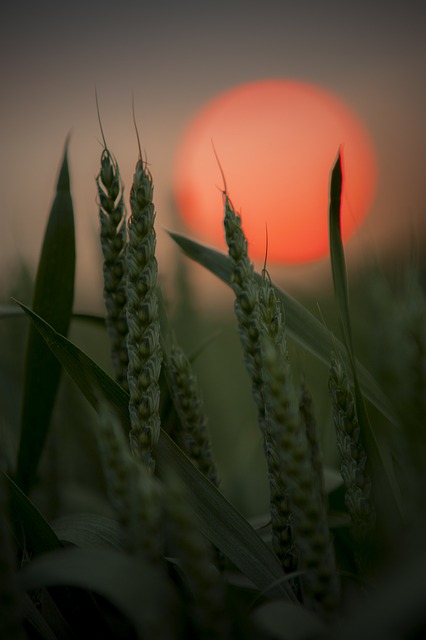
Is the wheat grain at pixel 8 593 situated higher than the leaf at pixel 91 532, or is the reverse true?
the wheat grain at pixel 8 593

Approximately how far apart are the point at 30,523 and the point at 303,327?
→ 0.31 metres

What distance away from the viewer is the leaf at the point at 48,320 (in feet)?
1.97

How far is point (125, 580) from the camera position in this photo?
330 mm

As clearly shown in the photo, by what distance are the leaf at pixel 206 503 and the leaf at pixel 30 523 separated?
10 centimetres

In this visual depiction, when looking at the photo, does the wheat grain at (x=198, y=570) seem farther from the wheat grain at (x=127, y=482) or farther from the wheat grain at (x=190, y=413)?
the wheat grain at (x=190, y=413)

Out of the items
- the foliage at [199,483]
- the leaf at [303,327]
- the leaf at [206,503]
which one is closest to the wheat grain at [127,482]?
the foliage at [199,483]

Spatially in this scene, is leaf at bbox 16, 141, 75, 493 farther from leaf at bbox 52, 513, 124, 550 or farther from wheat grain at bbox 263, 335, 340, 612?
wheat grain at bbox 263, 335, 340, 612

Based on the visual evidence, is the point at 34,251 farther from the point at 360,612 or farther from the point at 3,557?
the point at 360,612

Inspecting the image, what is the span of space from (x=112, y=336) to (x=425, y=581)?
0.33m

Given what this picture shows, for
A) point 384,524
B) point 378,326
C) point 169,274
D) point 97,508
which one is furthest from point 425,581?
point 169,274

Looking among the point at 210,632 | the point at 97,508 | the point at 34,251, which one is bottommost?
the point at 97,508

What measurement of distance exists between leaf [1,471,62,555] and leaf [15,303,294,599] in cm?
10

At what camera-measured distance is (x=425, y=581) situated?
27cm

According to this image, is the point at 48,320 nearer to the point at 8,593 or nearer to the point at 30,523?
the point at 30,523
